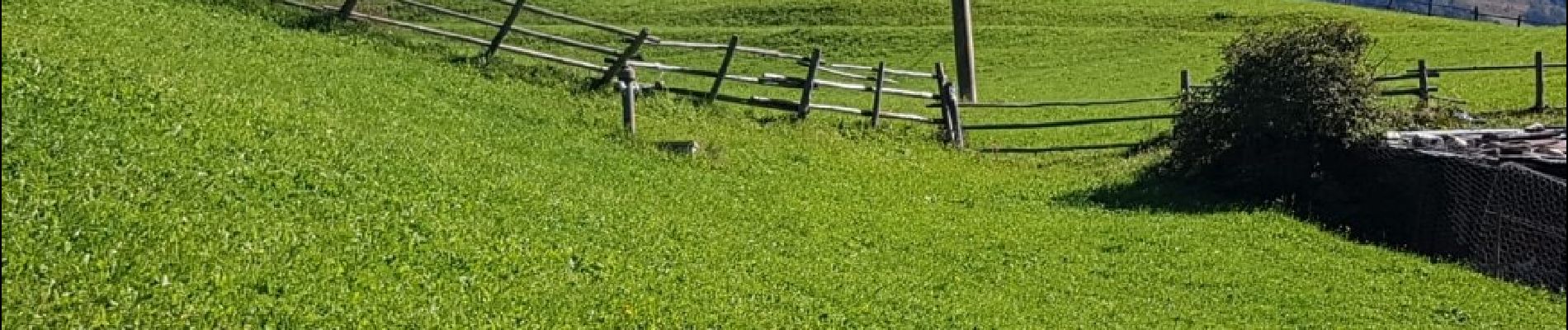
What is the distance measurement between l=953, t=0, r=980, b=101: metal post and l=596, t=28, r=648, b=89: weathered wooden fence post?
38.4ft

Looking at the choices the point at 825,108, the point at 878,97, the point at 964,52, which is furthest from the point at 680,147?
the point at 964,52

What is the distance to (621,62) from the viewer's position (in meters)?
20.3

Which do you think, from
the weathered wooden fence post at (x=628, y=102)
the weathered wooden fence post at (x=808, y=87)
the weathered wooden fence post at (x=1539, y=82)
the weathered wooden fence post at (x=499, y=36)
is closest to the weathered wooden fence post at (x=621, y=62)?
the weathered wooden fence post at (x=499, y=36)

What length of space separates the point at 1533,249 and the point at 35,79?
14.3 m

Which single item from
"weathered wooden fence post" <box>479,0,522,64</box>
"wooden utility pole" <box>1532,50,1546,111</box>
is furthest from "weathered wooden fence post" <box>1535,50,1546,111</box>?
"weathered wooden fence post" <box>479,0,522,64</box>

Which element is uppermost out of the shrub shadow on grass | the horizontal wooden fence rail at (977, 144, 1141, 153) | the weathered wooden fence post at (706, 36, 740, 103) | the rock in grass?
the weathered wooden fence post at (706, 36, 740, 103)

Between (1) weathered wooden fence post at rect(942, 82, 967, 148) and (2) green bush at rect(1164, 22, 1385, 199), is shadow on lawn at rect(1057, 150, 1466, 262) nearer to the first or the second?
(2) green bush at rect(1164, 22, 1385, 199)

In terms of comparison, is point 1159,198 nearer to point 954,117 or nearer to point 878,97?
point 954,117

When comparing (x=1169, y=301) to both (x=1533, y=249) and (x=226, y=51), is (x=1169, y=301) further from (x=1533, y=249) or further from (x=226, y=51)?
(x=226, y=51)

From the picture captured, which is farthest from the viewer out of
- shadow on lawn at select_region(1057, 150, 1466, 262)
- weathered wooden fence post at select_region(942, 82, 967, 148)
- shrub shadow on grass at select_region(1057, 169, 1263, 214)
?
weathered wooden fence post at select_region(942, 82, 967, 148)

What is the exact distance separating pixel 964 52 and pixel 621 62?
494 inches

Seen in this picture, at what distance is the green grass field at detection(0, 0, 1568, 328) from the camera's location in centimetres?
757

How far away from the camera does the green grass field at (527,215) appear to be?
24.8 ft

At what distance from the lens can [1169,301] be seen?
1312 centimetres
